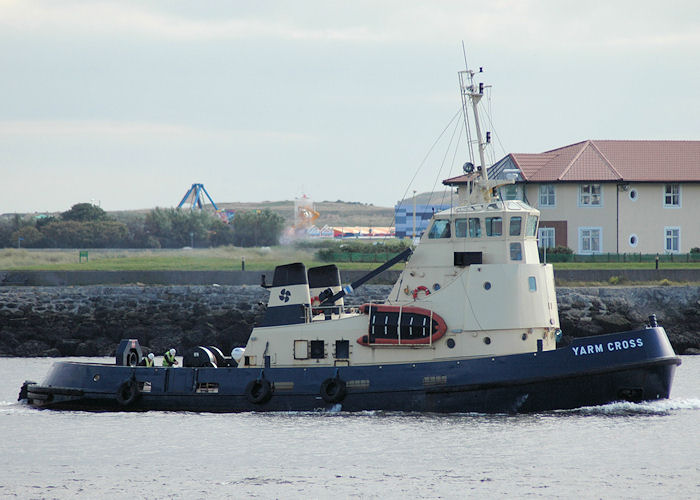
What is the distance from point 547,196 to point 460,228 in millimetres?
30307

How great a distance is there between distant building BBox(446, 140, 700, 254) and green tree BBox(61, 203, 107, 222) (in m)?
45.8

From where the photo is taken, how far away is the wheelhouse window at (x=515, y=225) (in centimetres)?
2370

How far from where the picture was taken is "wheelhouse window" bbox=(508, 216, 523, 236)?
23.7 metres

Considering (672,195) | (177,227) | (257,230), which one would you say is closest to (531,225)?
(672,195)

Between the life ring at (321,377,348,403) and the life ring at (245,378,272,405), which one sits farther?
the life ring at (245,378,272,405)

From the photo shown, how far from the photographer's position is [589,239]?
53.0 m

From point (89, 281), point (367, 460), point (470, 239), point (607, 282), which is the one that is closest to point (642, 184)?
point (607, 282)

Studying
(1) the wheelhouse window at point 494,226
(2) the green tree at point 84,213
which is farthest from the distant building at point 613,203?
(2) the green tree at point 84,213

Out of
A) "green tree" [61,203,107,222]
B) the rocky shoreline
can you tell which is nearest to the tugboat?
the rocky shoreline

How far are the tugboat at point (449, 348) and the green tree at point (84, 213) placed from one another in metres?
66.9

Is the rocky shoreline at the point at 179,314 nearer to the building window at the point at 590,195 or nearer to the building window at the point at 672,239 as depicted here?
the building window at the point at 590,195

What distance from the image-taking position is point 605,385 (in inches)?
912

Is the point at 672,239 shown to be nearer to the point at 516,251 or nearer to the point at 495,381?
the point at 516,251

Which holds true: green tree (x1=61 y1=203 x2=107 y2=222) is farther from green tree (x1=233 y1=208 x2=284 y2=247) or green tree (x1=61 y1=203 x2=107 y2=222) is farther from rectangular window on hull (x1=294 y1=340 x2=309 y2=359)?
rectangular window on hull (x1=294 y1=340 x2=309 y2=359)
